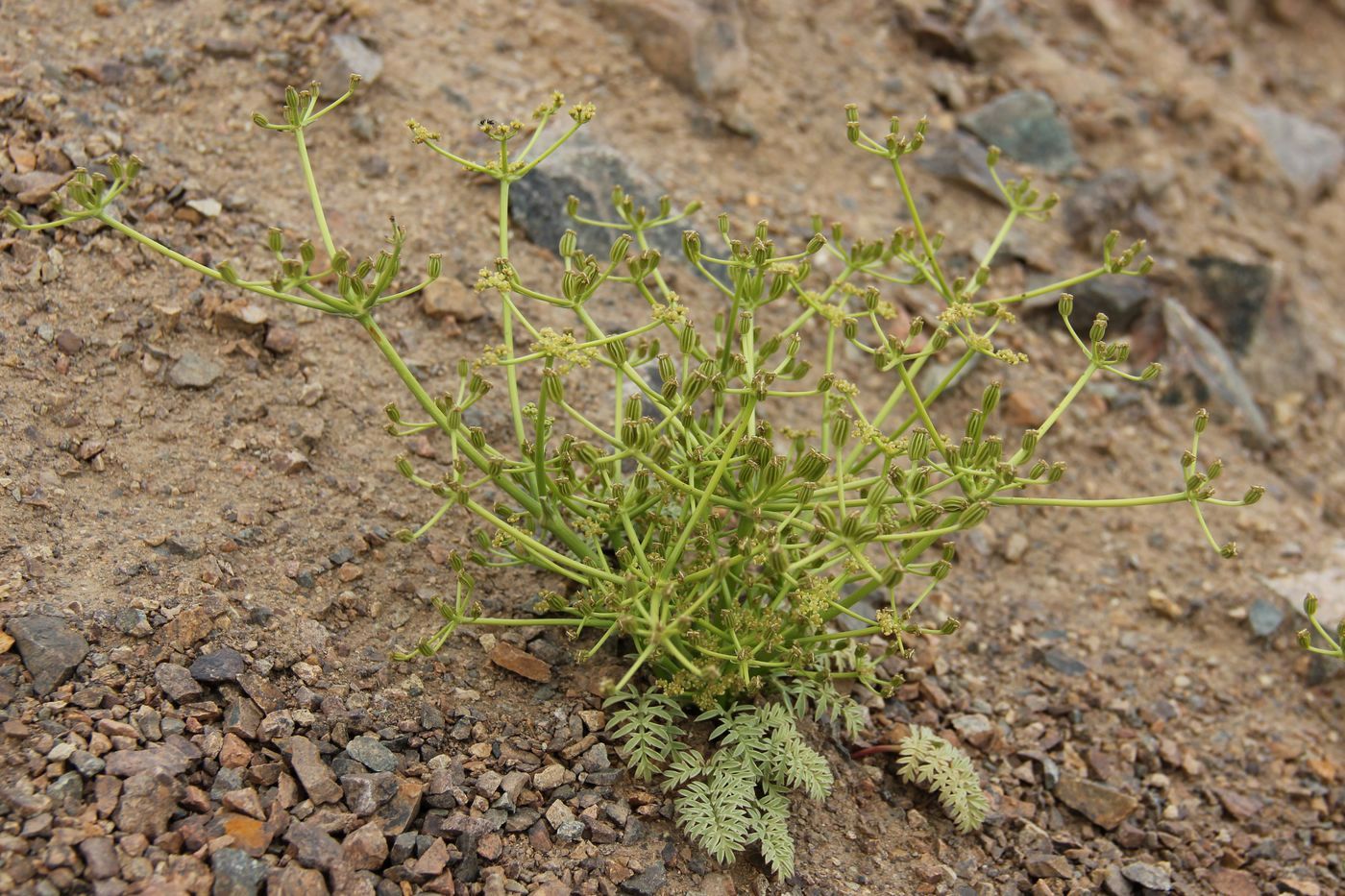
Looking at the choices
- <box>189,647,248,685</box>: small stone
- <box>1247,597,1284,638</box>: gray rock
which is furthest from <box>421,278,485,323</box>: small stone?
<box>1247,597,1284,638</box>: gray rock

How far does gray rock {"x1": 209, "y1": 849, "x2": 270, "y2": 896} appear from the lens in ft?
8.63

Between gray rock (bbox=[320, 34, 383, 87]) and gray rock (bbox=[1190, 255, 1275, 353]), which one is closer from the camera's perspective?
gray rock (bbox=[320, 34, 383, 87])

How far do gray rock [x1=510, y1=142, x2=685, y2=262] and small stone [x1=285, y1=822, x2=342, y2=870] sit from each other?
262 cm

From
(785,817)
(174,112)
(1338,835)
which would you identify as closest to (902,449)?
(785,817)

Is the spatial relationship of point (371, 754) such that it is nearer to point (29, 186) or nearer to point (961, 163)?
point (29, 186)

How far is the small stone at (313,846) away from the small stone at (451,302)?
6.87 ft

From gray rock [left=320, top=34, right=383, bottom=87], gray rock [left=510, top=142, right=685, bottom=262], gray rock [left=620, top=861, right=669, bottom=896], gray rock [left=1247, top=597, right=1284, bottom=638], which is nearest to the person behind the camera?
gray rock [left=620, top=861, right=669, bottom=896]

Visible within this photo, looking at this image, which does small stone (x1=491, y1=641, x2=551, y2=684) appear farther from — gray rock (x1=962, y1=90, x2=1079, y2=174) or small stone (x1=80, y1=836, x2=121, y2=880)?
gray rock (x1=962, y1=90, x2=1079, y2=174)

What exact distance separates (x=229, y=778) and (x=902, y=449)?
1.87 m

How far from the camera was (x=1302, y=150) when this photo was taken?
23.5 ft

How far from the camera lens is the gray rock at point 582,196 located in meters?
4.80

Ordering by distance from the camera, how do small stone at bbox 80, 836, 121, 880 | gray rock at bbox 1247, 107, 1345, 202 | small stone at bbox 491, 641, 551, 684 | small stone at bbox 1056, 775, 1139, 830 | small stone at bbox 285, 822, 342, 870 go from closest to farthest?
small stone at bbox 80, 836, 121, 880 < small stone at bbox 285, 822, 342, 870 < small stone at bbox 491, 641, 551, 684 < small stone at bbox 1056, 775, 1139, 830 < gray rock at bbox 1247, 107, 1345, 202

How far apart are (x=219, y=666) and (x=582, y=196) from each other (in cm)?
252

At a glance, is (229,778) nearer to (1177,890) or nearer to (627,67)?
(1177,890)
